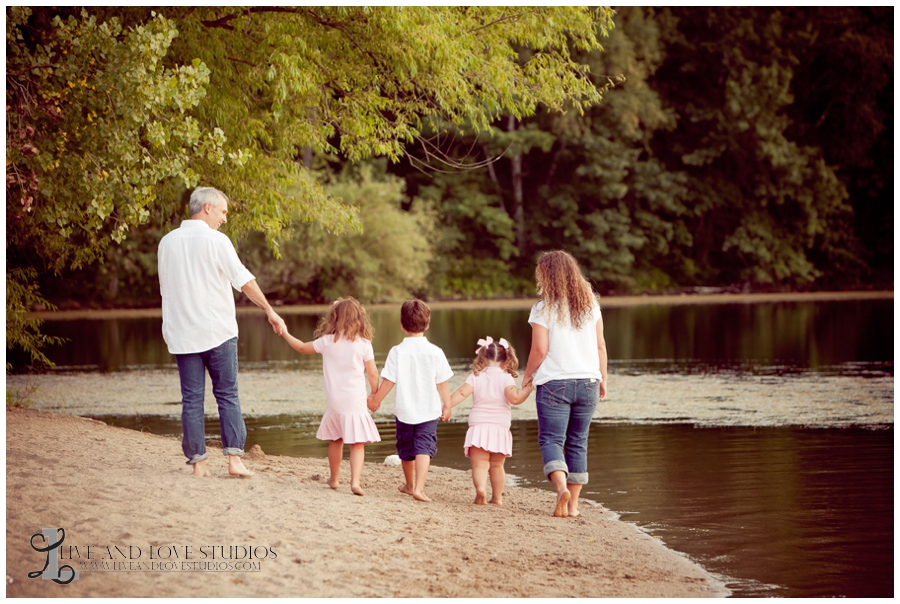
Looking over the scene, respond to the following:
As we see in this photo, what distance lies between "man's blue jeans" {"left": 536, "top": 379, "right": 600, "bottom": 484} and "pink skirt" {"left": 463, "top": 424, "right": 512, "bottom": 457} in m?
0.32

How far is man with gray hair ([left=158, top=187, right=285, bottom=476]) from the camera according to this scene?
6.50 metres

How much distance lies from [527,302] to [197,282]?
3582cm

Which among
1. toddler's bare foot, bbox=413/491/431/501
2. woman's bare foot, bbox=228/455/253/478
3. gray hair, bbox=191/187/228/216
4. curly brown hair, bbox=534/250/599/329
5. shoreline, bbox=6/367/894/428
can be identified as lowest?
shoreline, bbox=6/367/894/428

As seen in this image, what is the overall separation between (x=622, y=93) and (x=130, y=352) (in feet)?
87.5

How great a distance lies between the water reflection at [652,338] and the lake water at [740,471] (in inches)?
3.5

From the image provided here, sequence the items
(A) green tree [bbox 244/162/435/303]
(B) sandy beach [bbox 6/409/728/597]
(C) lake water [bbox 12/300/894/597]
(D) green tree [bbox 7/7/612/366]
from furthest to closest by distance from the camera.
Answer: (A) green tree [bbox 244/162/435/303], (D) green tree [bbox 7/7/612/366], (C) lake water [bbox 12/300/894/597], (B) sandy beach [bbox 6/409/728/597]

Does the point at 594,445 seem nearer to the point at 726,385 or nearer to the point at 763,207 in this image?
the point at 726,385

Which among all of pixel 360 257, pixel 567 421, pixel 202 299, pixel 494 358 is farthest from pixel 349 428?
pixel 360 257

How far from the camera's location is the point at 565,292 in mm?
6785

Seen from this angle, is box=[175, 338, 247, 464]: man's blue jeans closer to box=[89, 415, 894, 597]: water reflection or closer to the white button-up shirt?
the white button-up shirt

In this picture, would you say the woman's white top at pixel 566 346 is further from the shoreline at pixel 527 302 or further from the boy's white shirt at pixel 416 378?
the shoreline at pixel 527 302

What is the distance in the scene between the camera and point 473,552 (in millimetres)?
5832

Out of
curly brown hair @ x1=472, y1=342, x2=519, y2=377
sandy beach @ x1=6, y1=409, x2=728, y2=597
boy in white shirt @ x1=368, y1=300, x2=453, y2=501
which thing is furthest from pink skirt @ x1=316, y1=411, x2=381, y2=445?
curly brown hair @ x1=472, y1=342, x2=519, y2=377

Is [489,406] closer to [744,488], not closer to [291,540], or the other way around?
[291,540]
